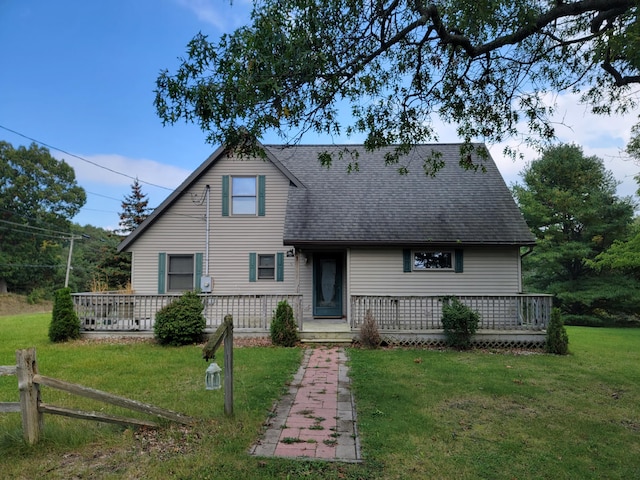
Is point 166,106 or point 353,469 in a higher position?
point 166,106

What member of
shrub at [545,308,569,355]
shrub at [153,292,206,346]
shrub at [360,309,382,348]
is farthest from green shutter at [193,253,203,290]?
shrub at [545,308,569,355]

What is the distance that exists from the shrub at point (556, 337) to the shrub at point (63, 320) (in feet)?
40.1

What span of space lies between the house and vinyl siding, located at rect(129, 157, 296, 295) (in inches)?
1.3

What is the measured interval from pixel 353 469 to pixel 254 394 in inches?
98.2

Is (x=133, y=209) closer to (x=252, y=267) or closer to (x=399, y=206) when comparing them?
(x=252, y=267)

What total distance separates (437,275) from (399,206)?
2638mm

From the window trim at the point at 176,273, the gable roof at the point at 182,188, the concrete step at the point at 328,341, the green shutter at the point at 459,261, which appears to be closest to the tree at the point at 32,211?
the gable roof at the point at 182,188

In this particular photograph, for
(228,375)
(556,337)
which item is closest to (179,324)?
(228,375)

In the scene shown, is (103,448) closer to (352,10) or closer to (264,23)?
(264,23)

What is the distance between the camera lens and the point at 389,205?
12883 mm

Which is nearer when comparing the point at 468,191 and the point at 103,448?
the point at 103,448

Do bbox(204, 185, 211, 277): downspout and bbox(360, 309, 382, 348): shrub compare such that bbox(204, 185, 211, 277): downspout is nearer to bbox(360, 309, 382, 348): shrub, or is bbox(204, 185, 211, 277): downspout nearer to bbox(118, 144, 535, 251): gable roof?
bbox(118, 144, 535, 251): gable roof

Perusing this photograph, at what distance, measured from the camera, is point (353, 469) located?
131 inches

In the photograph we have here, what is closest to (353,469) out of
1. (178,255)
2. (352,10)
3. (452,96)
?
(352,10)
